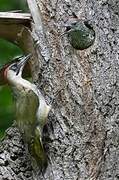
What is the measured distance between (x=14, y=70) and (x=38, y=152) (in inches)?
31.4

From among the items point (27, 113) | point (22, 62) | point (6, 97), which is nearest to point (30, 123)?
point (27, 113)

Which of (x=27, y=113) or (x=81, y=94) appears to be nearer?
(x=81, y=94)

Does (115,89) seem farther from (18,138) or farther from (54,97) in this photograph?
(18,138)

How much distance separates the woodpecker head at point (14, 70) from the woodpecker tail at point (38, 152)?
632mm

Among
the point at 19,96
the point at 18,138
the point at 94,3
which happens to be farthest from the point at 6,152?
the point at 94,3

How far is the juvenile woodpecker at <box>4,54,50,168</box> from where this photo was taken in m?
4.73

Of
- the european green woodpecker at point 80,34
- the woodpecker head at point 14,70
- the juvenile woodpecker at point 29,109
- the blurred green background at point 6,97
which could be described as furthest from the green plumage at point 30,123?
the blurred green background at point 6,97

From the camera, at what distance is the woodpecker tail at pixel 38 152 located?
4.69 metres

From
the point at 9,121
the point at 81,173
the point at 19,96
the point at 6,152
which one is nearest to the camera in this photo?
the point at 81,173

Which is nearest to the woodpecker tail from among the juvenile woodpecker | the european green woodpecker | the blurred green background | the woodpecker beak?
the juvenile woodpecker

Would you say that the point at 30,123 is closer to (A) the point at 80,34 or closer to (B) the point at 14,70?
(B) the point at 14,70

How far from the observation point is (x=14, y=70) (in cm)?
517

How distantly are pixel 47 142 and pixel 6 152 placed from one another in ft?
1.21

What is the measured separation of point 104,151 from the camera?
4590 mm
